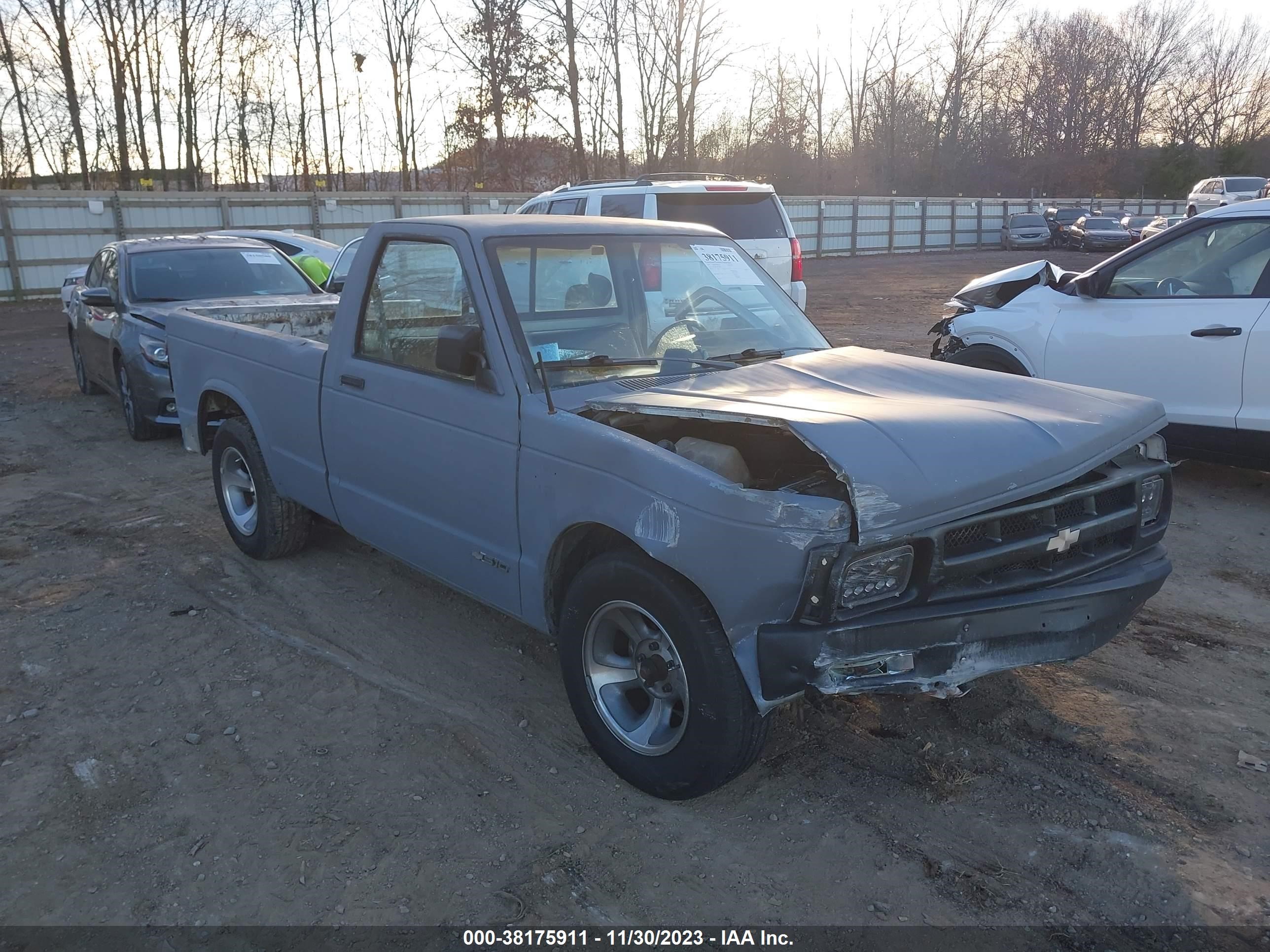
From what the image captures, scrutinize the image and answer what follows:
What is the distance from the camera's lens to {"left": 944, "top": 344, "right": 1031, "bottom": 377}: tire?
6922 mm

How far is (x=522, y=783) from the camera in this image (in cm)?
334

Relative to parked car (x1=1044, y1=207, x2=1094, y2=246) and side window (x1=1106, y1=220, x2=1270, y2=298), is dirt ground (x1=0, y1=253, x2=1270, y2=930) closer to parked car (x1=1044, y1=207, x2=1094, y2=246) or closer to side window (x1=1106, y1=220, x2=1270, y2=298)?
side window (x1=1106, y1=220, x2=1270, y2=298)

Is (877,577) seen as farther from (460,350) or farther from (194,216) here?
(194,216)

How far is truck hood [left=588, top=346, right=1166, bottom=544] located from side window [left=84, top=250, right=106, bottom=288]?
8606 millimetres

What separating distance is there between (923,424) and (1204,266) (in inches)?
171

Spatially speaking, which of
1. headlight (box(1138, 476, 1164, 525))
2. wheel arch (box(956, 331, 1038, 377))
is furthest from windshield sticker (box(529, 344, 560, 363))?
wheel arch (box(956, 331, 1038, 377))

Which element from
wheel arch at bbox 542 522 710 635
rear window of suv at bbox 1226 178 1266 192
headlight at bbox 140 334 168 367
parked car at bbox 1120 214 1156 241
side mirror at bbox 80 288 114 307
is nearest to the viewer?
wheel arch at bbox 542 522 710 635

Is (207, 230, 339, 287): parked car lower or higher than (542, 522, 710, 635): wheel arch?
higher

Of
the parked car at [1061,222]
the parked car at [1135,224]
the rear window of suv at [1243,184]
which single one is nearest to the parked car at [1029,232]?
the parked car at [1061,222]

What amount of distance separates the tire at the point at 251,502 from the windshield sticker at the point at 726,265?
269 cm

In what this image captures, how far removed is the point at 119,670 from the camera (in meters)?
4.27

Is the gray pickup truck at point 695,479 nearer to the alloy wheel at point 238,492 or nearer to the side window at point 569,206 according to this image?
the alloy wheel at point 238,492

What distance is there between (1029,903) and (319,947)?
6.59 feet

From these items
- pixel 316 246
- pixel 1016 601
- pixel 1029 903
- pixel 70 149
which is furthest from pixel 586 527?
pixel 70 149
